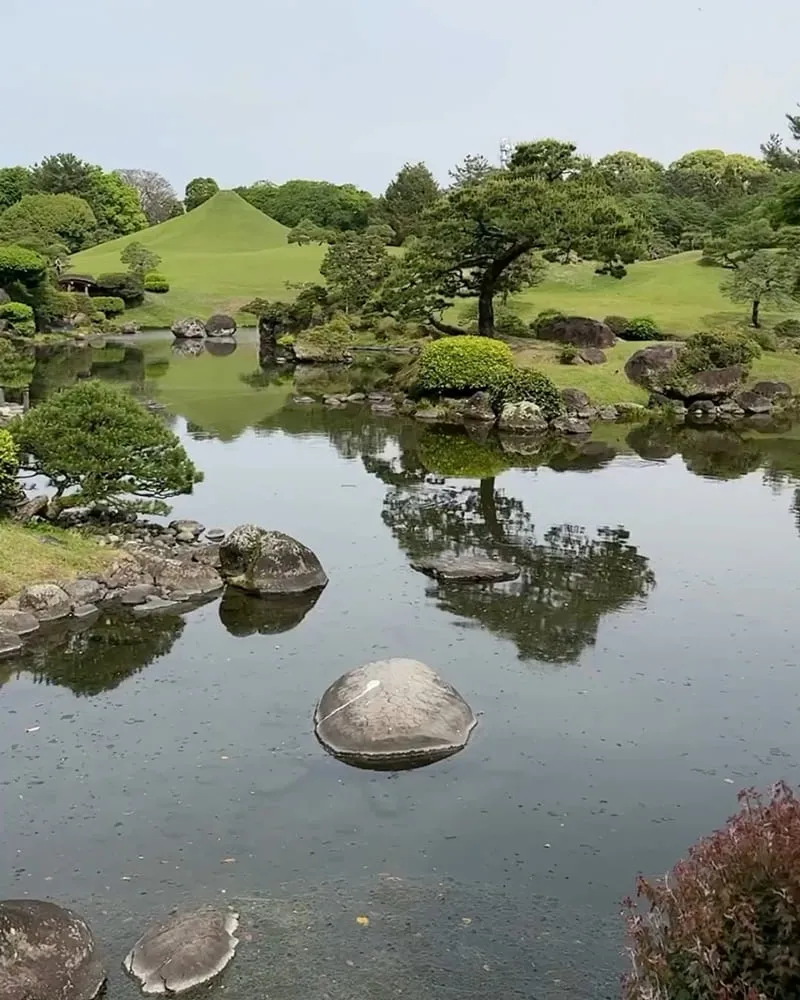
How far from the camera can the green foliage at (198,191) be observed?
113m

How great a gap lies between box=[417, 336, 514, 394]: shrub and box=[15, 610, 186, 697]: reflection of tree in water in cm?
1969

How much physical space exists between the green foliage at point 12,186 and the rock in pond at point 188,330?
50.1m

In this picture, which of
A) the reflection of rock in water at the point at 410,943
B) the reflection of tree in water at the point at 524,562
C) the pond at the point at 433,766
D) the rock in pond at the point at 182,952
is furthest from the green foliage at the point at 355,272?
Answer: the rock in pond at the point at 182,952

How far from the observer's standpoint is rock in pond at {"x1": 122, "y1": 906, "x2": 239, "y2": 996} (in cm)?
672

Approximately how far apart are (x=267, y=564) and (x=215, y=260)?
234 feet

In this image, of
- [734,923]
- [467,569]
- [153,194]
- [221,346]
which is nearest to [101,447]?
[467,569]

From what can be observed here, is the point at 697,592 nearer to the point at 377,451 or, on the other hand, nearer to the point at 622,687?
the point at 622,687

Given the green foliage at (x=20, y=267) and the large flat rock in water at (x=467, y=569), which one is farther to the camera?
the green foliage at (x=20, y=267)

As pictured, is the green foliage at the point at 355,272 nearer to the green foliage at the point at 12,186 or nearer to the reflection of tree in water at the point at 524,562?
the reflection of tree in water at the point at 524,562

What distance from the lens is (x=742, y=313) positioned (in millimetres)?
47375

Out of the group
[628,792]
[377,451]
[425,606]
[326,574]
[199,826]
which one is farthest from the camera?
[377,451]

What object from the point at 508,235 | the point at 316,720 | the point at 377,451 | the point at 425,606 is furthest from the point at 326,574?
the point at 508,235

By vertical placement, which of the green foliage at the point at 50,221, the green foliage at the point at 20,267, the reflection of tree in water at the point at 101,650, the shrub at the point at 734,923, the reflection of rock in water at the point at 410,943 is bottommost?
the reflection of rock in water at the point at 410,943

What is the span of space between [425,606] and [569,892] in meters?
6.62
